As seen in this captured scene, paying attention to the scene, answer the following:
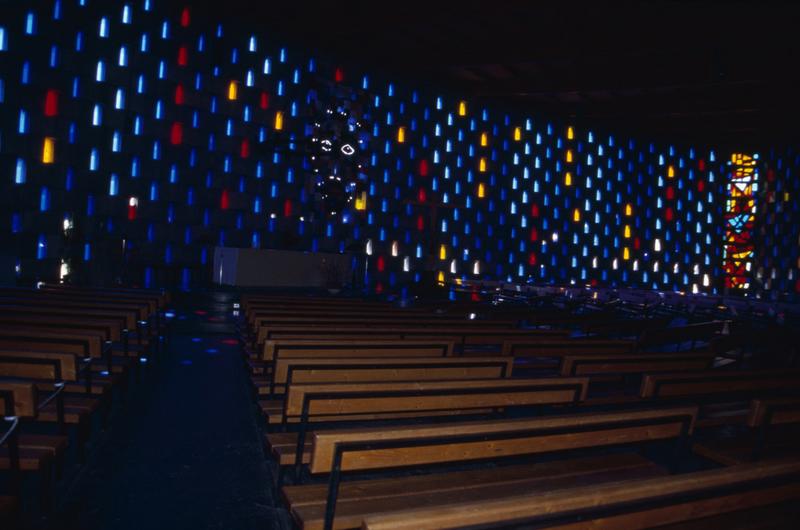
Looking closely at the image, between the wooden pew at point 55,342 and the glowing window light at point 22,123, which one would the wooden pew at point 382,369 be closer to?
the wooden pew at point 55,342

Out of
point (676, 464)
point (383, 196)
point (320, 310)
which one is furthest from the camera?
point (383, 196)

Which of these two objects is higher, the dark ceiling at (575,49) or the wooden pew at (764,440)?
the dark ceiling at (575,49)

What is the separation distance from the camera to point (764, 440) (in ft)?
11.2

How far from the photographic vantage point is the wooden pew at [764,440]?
2.88 metres

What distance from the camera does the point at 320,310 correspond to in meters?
6.91

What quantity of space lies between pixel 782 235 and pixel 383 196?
804 inches

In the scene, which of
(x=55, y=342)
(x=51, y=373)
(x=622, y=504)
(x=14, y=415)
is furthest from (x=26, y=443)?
(x=622, y=504)

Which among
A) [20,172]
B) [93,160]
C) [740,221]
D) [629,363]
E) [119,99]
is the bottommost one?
[629,363]

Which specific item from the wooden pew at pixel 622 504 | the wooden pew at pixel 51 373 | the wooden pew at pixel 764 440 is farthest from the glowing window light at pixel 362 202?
the wooden pew at pixel 622 504

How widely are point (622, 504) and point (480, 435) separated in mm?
603

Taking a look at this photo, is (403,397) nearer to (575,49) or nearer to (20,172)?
(20,172)

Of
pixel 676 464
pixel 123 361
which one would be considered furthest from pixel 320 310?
pixel 676 464

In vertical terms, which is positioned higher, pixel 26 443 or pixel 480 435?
pixel 480 435

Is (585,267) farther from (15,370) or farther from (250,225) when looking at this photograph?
(15,370)
